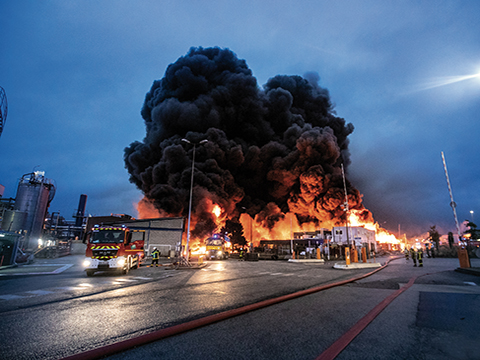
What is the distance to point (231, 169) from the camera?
53.6m

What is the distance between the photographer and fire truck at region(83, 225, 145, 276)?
12070 millimetres

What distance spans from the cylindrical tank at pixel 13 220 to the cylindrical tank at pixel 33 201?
0.96 meters

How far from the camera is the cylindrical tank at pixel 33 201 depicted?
138 ft

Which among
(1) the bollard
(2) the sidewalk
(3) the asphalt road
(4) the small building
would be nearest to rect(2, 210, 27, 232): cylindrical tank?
(2) the sidewalk

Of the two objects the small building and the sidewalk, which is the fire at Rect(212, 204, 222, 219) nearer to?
the small building

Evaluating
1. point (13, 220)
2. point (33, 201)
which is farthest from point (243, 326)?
point (33, 201)

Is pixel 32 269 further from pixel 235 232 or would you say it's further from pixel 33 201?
pixel 235 232

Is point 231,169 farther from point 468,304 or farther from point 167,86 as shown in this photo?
point 468,304

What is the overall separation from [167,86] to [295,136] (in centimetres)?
2988

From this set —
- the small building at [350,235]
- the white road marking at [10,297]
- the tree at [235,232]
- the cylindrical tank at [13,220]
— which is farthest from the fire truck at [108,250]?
the tree at [235,232]

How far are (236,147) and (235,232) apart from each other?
17146mm

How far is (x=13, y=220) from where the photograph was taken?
128 ft

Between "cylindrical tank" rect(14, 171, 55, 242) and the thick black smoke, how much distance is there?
15.3 meters

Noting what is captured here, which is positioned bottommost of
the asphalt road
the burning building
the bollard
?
the asphalt road
